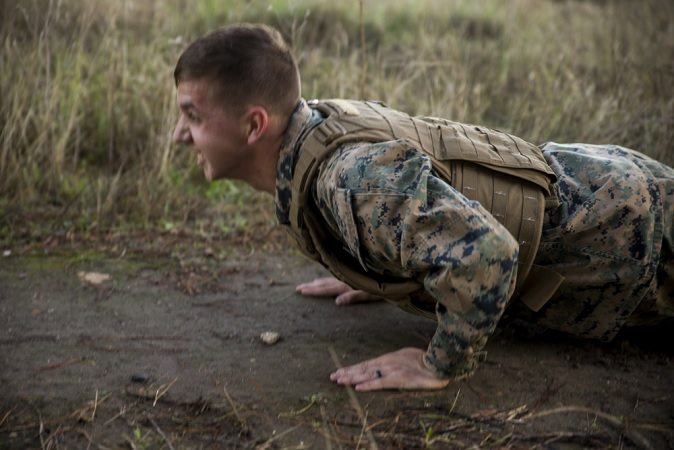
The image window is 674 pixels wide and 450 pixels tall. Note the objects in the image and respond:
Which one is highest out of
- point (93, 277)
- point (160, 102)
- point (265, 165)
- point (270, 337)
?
point (265, 165)

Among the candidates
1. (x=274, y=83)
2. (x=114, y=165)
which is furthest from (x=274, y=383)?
(x=114, y=165)

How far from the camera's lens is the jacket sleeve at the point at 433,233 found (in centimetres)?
199

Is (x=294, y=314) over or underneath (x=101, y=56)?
underneath

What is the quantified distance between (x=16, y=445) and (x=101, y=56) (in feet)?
9.05

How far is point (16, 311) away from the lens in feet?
9.41

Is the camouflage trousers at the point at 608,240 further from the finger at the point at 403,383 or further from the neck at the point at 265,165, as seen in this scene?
the neck at the point at 265,165

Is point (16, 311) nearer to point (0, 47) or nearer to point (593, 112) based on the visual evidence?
point (0, 47)

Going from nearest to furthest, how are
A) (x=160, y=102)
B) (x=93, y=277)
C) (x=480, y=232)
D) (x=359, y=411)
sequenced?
1. (x=480, y=232)
2. (x=359, y=411)
3. (x=93, y=277)
4. (x=160, y=102)

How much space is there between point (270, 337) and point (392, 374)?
573 mm

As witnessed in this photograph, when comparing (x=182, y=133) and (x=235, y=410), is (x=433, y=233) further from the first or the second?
(x=182, y=133)

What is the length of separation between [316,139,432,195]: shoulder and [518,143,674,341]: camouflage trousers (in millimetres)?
599

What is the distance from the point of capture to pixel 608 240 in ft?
7.86

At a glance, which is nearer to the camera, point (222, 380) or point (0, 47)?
point (222, 380)

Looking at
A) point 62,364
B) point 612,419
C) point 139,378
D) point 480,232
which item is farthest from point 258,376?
point 612,419
